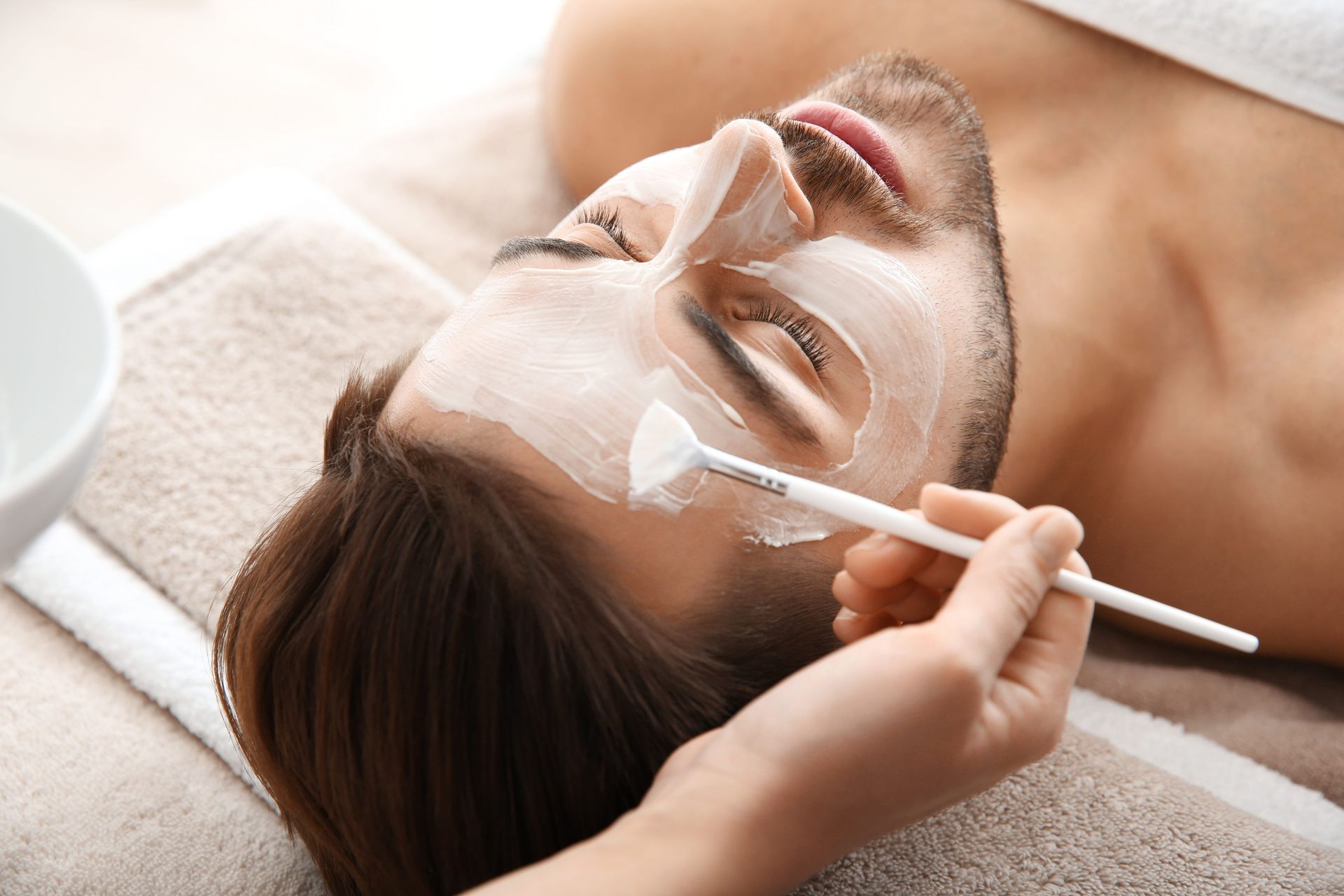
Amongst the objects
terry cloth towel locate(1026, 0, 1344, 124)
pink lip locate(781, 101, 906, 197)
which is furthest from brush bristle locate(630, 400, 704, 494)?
terry cloth towel locate(1026, 0, 1344, 124)

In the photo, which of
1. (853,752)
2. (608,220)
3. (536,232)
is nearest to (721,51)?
(536,232)

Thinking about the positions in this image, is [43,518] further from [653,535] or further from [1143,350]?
[1143,350]

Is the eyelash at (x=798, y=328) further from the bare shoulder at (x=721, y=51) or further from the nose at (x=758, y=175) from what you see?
the bare shoulder at (x=721, y=51)

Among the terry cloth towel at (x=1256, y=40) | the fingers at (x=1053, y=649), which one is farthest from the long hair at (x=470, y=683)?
the terry cloth towel at (x=1256, y=40)

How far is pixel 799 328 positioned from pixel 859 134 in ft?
0.82

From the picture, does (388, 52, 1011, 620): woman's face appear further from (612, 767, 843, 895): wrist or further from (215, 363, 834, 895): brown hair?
(612, 767, 843, 895): wrist

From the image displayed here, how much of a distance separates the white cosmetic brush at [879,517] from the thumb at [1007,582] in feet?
0.09

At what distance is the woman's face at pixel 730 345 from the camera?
2.43 feet

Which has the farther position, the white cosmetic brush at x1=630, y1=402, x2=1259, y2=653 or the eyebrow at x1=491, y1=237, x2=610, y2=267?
the eyebrow at x1=491, y1=237, x2=610, y2=267

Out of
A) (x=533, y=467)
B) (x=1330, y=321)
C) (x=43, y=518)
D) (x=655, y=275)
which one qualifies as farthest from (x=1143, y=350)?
(x=43, y=518)

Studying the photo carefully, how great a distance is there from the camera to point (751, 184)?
0.80m

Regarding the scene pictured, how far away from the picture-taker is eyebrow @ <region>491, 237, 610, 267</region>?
2.72 feet

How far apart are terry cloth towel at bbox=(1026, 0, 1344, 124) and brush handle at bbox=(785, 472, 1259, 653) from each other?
0.68 meters

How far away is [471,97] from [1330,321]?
120 cm
